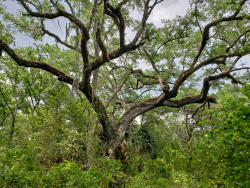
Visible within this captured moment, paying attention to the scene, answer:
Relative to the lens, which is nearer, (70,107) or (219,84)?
(70,107)

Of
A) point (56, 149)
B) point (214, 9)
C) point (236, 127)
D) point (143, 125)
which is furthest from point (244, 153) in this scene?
point (143, 125)

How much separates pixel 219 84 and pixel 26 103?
12.8m

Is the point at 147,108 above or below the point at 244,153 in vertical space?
above

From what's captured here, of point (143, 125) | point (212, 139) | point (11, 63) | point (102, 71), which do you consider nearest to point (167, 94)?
point (143, 125)

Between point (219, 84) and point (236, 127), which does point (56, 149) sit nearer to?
point (236, 127)

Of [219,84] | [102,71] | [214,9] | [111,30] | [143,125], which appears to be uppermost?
[111,30]

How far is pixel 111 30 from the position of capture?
23.4ft

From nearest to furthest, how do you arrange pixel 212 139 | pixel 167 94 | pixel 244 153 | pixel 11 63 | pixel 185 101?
pixel 244 153 < pixel 212 139 < pixel 167 94 < pixel 185 101 < pixel 11 63

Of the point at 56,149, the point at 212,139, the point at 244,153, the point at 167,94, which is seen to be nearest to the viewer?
the point at 244,153

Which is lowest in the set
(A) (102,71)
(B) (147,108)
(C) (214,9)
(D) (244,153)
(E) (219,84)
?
(D) (244,153)

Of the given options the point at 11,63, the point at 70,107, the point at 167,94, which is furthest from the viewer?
the point at 11,63

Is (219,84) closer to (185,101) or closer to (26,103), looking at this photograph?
(185,101)

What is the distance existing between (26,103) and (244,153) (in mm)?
12665

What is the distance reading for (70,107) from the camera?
542 centimetres
